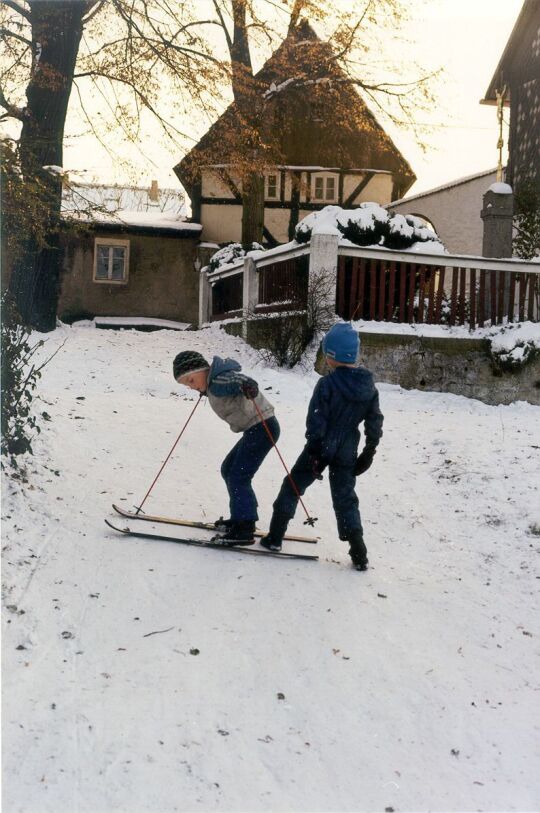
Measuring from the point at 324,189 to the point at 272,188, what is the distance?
1.66 meters

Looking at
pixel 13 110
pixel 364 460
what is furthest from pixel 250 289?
pixel 364 460

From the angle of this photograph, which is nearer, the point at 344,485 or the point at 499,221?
the point at 344,485

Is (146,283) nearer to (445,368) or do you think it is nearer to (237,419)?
(445,368)

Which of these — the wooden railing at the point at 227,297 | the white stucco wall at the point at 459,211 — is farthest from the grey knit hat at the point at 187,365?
the white stucco wall at the point at 459,211

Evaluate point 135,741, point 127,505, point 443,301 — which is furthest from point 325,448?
point 443,301

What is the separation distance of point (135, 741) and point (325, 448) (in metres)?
2.37

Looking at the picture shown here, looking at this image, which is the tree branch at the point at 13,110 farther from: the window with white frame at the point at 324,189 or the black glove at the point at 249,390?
the window with white frame at the point at 324,189

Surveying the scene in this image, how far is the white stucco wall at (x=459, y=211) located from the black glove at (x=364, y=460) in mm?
16051

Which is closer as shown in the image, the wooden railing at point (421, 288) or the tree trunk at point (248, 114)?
the wooden railing at point (421, 288)

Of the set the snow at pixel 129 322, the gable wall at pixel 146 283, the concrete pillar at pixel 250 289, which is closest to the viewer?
the concrete pillar at pixel 250 289

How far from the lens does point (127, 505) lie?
579 centimetres

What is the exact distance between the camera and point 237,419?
5.32 metres

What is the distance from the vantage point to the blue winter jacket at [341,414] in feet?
16.3

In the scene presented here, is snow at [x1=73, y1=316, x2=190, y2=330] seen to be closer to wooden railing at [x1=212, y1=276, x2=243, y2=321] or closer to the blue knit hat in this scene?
wooden railing at [x1=212, y1=276, x2=243, y2=321]
